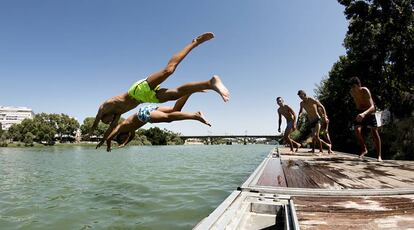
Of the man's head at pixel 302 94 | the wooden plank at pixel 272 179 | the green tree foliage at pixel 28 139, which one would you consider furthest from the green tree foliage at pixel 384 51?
the green tree foliage at pixel 28 139

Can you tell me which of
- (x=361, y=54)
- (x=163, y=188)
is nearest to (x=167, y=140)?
(x=361, y=54)

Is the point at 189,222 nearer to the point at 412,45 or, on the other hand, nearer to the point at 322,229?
the point at 322,229

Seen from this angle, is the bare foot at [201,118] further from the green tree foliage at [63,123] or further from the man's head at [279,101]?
the green tree foliage at [63,123]

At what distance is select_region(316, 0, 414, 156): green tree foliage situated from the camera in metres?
28.1

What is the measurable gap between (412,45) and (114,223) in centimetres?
3031

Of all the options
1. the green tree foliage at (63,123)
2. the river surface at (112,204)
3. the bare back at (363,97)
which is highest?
the green tree foliage at (63,123)

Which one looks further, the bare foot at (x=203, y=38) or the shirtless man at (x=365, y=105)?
the shirtless man at (x=365, y=105)

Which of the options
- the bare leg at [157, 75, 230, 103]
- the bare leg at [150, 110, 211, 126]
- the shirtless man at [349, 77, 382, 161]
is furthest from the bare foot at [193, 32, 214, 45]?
the shirtless man at [349, 77, 382, 161]

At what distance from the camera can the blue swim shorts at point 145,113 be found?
693cm

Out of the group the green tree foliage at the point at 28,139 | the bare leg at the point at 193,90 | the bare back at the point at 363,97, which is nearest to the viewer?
the bare leg at the point at 193,90

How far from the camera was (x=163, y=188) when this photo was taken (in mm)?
11562

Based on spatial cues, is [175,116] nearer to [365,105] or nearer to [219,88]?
[219,88]

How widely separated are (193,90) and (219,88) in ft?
2.33

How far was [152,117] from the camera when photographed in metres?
6.85
